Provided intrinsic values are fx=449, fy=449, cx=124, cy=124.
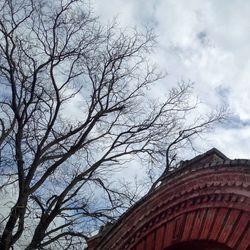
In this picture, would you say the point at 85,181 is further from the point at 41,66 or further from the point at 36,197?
the point at 41,66

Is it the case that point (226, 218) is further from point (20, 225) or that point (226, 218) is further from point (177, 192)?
point (20, 225)

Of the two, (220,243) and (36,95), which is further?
(36,95)

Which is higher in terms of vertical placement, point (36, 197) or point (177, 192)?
point (36, 197)

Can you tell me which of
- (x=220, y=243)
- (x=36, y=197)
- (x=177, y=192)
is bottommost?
(x=220, y=243)

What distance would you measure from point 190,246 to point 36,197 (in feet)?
27.5

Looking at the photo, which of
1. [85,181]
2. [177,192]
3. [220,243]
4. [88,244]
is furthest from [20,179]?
[220,243]

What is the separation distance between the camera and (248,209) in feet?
17.9

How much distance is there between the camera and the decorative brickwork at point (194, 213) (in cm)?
563

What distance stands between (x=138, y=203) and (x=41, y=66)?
8394 millimetres

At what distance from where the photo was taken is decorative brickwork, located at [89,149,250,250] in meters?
5.63

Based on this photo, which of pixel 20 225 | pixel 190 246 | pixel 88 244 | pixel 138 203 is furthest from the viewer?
pixel 20 225

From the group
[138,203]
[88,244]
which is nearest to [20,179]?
[88,244]

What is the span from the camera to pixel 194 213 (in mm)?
6379

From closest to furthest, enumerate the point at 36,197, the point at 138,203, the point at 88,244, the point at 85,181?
1. the point at 138,203
2. the point at 88,244
3. the point at 36,197
4. the point at 85,181
